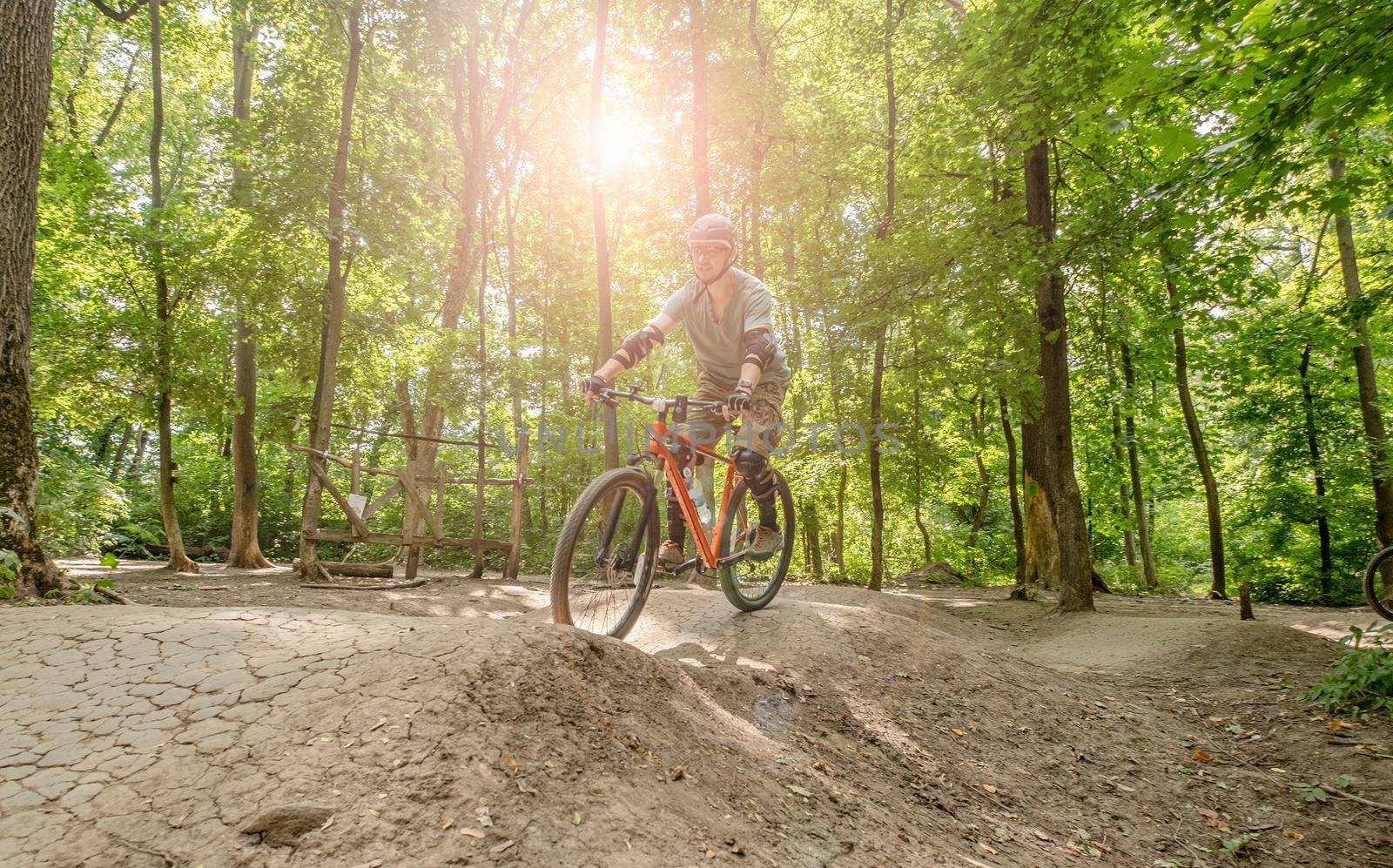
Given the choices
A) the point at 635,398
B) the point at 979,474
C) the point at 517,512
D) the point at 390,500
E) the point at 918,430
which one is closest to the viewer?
the point at 635,398

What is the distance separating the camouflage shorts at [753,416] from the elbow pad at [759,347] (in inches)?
15.1

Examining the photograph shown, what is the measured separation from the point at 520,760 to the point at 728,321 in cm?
320

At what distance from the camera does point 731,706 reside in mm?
3316

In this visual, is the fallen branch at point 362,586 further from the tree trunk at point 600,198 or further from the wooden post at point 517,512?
the tree trunk at point 600,198

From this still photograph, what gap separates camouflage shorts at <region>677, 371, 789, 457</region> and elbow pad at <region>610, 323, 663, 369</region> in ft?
1.62

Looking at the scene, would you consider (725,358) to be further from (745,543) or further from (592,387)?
(745,543)

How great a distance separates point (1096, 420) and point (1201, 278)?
11021 mm

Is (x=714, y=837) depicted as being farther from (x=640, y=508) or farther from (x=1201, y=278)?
(x=1201, y=278)

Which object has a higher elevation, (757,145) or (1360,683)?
(757,145)

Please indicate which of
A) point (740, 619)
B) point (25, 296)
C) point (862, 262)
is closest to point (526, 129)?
point (862, 262)

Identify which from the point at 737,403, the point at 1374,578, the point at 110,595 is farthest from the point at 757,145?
the point at 110,595

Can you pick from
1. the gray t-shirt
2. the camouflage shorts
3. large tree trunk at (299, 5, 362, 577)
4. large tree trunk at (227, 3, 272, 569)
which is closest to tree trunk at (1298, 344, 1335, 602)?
the camouflage shorts

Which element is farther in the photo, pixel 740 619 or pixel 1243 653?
pixel 1243 653

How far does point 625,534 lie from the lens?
4.10 m
